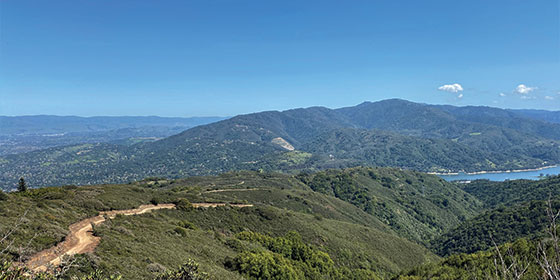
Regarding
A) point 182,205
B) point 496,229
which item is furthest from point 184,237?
point 496,229

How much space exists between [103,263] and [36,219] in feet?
46.0

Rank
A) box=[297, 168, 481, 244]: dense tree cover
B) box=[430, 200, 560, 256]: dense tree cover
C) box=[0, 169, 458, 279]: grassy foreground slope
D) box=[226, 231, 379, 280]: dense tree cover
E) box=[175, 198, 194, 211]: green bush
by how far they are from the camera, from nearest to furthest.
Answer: box=[0, 169, 458, 279]: grassy foreground slope
box=[226, 231, 379, 280]: dense tree cover
box=[175, 198, 194, 211]: green bush
box=[430, 200, 560, 256]: dense tree cover
box=[297, 168, 481, 244]: dense tree cover

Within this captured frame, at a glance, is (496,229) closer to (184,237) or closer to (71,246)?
(184,237)

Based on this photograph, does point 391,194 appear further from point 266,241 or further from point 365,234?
point 266,241

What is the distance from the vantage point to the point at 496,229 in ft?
389

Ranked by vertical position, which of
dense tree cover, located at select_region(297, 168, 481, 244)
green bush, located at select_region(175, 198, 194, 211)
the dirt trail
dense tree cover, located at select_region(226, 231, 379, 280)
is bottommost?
dense tree cover, located at select_region(297, 168, 481, 244)

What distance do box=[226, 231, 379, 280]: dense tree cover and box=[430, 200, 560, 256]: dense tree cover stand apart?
73900 millimetres

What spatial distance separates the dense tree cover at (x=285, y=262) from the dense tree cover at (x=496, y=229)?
73.9 meters

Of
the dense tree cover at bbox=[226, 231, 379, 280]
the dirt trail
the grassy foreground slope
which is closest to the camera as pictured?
the dirt trail

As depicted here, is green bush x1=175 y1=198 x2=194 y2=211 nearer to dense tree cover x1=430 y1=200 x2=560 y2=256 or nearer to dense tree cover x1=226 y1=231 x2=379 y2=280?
dense tree cover x1=226 y1=231 x2=379 y2=280

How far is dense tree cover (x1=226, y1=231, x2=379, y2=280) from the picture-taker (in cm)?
3991

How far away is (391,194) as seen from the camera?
197m

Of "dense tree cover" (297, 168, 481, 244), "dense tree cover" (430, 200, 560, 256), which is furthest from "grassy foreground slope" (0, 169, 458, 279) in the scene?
"dense tree cover" (297, 168, 481, 244)

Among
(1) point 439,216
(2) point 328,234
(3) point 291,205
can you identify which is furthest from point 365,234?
(1) point 439,216
